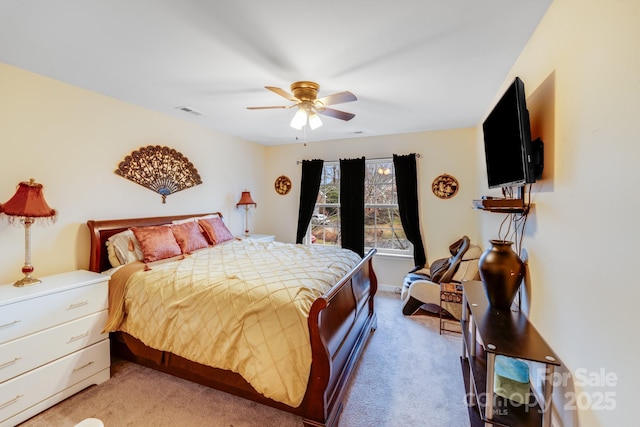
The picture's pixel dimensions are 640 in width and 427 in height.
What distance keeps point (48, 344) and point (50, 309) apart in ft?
0.81

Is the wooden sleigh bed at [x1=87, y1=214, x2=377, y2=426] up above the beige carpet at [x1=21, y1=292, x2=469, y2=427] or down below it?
above

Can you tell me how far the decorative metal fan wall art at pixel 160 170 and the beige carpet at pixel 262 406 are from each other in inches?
74.7

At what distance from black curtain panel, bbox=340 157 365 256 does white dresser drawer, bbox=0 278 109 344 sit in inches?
130

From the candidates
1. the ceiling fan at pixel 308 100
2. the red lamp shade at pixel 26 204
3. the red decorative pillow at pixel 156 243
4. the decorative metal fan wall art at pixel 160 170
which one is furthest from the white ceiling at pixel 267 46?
the red decorative pillow at pixel 156 243

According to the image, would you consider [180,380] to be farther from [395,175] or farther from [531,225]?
[395,175]

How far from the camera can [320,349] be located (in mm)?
1589

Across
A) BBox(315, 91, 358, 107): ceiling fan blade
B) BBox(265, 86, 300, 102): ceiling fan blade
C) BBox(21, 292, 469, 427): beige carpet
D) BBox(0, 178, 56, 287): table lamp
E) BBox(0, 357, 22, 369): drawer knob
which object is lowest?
BBox(21, 292, 469, 427): beige carpet

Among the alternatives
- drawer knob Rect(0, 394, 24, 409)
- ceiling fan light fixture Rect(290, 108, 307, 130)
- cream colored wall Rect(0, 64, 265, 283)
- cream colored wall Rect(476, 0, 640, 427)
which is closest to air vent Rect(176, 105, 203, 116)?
cream colored wall Rect(0, 64, 265, 283)

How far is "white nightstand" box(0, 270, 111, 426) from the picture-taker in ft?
5.75

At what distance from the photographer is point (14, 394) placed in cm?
176

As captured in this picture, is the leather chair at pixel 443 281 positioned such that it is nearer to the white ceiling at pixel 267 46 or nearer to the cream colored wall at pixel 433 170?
the cream colored wall at pixel 433 170

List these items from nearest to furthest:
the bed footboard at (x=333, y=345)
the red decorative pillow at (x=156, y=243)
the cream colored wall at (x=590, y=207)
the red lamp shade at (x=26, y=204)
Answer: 1. the cream colored wall at (x=590, y=207)
2. the bed footboard at (x=333, y=345)
3. the red lamp shade at (x=26, y=204)
4. the red decorative pillow at (x=156, y=243)

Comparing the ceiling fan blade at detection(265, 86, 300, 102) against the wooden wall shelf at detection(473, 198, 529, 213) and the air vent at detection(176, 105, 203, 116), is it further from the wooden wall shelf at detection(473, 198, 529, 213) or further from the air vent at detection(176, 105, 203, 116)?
the wooden wall shelf at detection(473, 198, 529, 213)

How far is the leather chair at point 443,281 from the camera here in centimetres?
315
